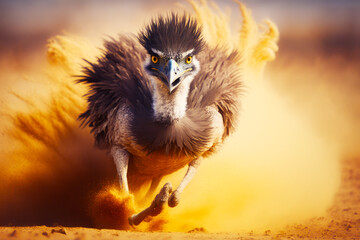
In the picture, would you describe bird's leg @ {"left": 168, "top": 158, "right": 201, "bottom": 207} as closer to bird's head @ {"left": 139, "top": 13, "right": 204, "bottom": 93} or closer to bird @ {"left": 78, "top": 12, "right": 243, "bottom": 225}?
bird @ {"left": 78, "top": 12, "right": 243, "bottom": 225}

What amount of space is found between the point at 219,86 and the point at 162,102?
3.24ft

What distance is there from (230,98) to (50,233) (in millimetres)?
2609

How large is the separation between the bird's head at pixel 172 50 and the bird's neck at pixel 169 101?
0.17 feet

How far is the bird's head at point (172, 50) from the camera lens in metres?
4.40

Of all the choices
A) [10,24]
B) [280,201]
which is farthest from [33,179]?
[10,24]

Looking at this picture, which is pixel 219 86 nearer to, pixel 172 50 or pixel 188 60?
pixel 188 60

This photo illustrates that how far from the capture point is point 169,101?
4.43 metres

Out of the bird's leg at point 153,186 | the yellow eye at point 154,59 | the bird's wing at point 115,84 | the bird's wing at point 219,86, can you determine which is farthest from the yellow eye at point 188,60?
the bird's leg at point 153,186

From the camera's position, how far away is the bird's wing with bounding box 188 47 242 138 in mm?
4980

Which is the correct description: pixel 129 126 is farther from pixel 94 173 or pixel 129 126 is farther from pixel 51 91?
pixel 51 91

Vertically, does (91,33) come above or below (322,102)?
above

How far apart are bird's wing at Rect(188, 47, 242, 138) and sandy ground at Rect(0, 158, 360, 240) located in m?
1.39

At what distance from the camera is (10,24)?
33.9 ft

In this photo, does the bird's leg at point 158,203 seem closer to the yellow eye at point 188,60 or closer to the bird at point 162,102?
the bird at point 162,102
